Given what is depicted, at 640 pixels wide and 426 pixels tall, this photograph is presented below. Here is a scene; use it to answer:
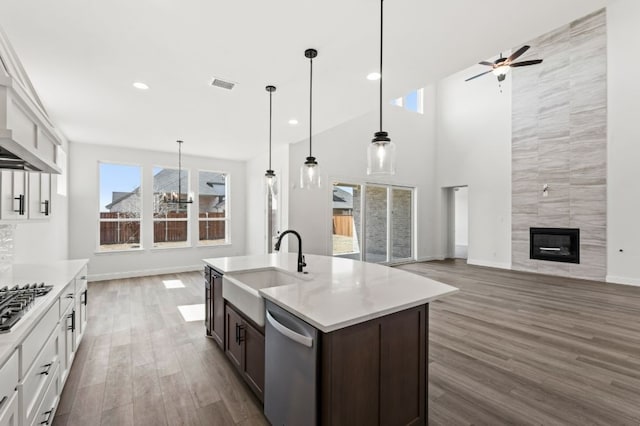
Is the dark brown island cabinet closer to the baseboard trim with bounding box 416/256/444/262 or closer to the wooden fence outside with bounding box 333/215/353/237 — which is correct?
the wooden fence outside with bounding box 333/215/353/237

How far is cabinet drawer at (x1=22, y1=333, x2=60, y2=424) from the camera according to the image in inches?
54.2

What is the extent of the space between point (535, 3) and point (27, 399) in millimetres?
3844

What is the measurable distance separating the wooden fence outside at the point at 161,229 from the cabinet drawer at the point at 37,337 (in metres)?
5.01

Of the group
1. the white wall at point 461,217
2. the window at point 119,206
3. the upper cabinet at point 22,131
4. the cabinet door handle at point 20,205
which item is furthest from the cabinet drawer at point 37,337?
the white wall at point 461,217

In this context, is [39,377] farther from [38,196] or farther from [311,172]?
[311,172]

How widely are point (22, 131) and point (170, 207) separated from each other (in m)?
6.07

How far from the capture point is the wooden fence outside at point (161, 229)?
20.3 ft

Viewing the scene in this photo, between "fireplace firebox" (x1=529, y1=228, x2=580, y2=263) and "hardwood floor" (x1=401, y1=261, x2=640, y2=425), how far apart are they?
1.48 meters

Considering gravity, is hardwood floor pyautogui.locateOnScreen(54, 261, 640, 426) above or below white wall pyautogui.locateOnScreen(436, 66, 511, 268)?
below

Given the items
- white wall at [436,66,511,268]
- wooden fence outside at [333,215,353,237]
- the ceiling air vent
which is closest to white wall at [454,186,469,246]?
white wall at [436,66,511,268]

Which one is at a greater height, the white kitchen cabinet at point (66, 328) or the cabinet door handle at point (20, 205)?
the cabinet door handle at point (20, 205)

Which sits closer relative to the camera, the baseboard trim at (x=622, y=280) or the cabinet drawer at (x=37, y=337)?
Result: the cabinet drawer at (x=37, y=337)

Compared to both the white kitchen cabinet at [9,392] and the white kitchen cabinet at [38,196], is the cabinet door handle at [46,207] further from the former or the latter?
the white kitchen cabinet at [9,392]

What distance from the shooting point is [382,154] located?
6.88ft
